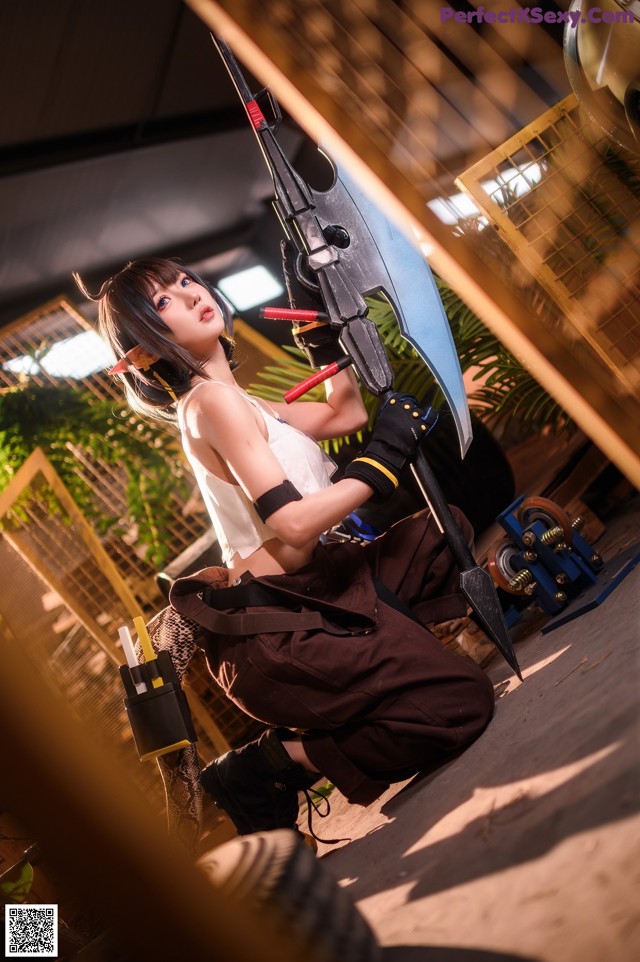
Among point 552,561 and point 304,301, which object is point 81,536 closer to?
point 304,301

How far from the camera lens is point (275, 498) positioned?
3.89ft

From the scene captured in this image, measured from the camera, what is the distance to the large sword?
1290 millimetres

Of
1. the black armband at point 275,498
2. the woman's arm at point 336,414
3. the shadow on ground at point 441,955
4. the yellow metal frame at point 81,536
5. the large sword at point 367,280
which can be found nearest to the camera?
the shadow on ground at point 441,955

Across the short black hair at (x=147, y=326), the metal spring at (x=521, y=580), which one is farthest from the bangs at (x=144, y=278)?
the metal spring at (x=521, y=580)

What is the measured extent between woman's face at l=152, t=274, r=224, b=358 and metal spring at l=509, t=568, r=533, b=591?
78 centimetres

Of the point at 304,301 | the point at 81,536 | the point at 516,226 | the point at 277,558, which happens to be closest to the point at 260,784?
the point at 277,558

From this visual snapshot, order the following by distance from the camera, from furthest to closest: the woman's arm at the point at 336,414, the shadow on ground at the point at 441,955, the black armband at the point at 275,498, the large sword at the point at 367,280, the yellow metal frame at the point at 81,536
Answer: the yellow metal frame at the point at 81,536
the woman's arm at the point at 336,414
the large sword at the point at 367,280
the black armband at the point at 275,498
the shadow on ground at the point at 441,955

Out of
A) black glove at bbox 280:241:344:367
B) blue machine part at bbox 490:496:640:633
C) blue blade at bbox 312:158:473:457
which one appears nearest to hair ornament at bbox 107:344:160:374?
black glove at bbox 280:241:344:367

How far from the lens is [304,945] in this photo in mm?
526

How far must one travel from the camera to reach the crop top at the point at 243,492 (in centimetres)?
133

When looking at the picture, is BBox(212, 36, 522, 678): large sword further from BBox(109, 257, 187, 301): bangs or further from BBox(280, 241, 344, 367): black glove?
BBox(109, 257, 187, 301): bangs

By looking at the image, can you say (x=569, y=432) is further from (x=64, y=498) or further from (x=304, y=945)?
(x=304, y=945)

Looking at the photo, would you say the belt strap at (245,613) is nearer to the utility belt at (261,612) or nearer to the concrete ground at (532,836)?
the utility belt at (261,612)

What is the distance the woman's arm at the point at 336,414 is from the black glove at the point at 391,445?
0.77 feet
